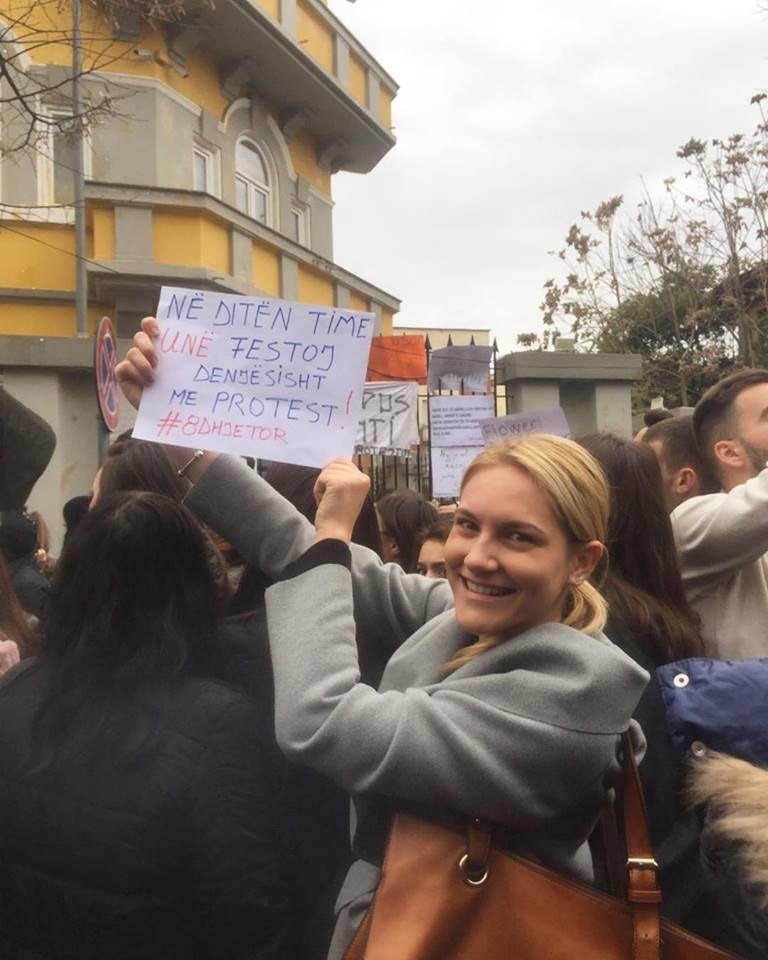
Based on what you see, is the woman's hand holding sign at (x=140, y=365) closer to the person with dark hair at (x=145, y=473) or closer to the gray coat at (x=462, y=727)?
the person with dark hair at (x=145, y=473)

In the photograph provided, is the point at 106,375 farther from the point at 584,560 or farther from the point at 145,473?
the point at 584,560

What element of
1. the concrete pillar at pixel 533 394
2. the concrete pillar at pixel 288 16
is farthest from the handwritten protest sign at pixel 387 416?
the concrete pillar at pixel 288 16

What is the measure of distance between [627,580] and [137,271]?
10243mm

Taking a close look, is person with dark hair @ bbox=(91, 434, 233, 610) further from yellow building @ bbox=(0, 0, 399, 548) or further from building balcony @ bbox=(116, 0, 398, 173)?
building balcony @ bbox=(116, 0, 398, 173)

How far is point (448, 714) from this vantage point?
1.59 metres

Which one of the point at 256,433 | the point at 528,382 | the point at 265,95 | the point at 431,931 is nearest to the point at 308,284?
the point at 265,95

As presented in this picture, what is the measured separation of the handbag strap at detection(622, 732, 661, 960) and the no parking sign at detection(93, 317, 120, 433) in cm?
438

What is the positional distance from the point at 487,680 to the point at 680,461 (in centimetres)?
186

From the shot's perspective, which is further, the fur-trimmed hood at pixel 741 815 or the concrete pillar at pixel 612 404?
the concrete pillar at pixel 612 404

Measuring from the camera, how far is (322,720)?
5.43ft

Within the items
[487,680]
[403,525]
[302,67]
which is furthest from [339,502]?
[302,67]

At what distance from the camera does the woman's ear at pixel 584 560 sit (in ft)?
5.82

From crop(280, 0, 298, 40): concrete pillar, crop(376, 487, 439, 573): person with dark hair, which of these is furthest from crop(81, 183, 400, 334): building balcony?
crop(376, 487, 439, 573): person with dark hair

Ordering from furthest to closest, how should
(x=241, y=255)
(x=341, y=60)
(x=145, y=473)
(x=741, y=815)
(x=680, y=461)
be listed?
(x=341, y=60)
(x=241, y=255)
(x=680, y=461)
(x=145, y=473)
(x=741, y=815)
